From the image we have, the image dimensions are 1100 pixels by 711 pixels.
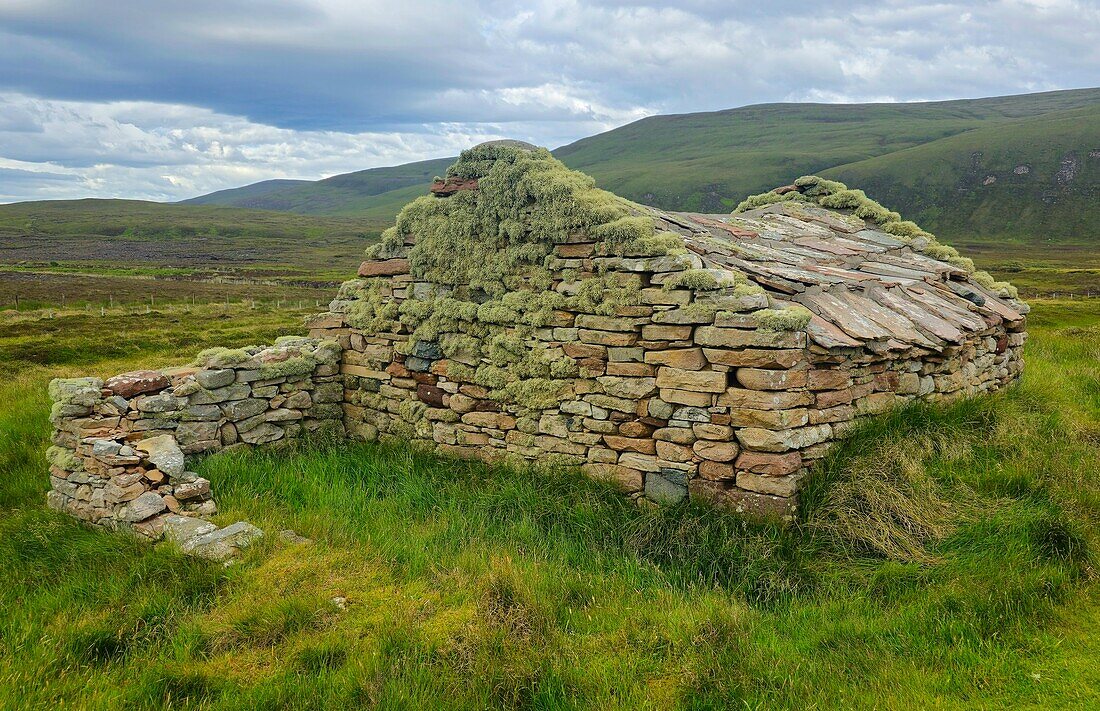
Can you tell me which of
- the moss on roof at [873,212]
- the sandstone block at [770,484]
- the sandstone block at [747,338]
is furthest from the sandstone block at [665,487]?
the moss on roof at [873,212]

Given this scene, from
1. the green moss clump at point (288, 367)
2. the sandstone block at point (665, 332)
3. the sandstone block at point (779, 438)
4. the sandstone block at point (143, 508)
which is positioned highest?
the sandstone block at point (665, 332)

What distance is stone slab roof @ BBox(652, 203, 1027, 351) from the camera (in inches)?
229

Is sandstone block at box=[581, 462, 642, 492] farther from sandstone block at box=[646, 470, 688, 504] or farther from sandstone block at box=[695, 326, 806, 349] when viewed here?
sandstone block at box=[695, 326, 806, 349]

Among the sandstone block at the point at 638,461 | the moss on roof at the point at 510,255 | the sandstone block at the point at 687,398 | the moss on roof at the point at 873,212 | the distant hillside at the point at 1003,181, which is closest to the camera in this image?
the sandstone block at the point at 687,398

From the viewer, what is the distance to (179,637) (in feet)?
11.9

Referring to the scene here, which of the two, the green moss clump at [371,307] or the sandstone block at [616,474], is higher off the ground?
the green moss clump at [371,307]

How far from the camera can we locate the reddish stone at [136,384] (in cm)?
605

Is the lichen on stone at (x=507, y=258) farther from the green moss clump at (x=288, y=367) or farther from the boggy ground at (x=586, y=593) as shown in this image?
the boggy ground at (x=586, y=593)

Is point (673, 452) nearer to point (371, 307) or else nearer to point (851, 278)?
point (851, 278)

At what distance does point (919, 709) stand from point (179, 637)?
3.73 metres

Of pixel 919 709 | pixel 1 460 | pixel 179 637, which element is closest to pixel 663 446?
pixel 919 709

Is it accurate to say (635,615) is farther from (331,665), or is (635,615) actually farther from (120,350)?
(120,350)

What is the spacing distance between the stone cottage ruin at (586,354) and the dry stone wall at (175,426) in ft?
0.07

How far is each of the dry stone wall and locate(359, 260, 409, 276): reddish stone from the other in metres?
0.95
